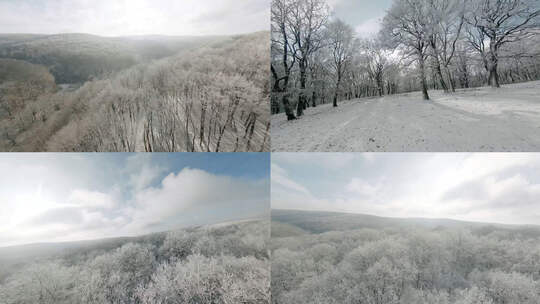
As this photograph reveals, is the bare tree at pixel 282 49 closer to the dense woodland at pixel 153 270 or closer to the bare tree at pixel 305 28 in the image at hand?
the bare tree at pixel 305 28

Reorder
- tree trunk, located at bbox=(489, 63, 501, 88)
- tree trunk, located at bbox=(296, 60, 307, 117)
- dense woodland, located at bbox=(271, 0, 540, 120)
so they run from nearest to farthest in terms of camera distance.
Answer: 1. dense woodland, located at bbox=(271, 0, 540, 120)
2. tree trunk, located at bbox=(489, 63, 501, 88)
3. tree trunk, located at bbox=(296, 60, 307, 117)

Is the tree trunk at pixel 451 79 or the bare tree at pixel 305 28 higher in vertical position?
the bare tree at pixel 305 28

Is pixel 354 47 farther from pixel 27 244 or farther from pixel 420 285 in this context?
pixel 27 244

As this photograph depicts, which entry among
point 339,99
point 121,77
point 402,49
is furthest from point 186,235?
point 339,99

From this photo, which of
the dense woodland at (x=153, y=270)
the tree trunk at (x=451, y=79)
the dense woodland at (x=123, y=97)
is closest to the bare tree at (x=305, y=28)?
the dense woodland at (x=123, y=97)

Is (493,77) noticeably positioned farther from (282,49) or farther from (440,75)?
(282,49)

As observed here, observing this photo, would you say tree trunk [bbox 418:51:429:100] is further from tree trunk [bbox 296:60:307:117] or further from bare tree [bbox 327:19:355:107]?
tree trunk [bbox 296:60:307:117]

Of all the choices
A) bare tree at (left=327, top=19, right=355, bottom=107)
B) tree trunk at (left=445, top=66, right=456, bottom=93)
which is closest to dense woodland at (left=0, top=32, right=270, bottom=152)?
bare tree at (left=327, top=19, right=355, bottom=107)
